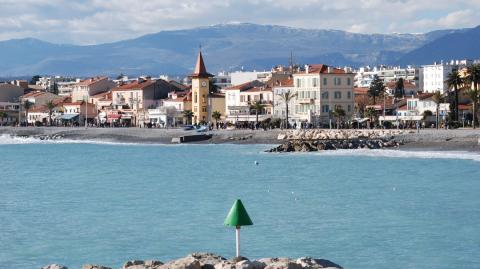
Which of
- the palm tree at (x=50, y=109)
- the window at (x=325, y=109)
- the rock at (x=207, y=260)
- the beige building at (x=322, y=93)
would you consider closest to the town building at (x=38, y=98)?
the palm tree at (x=50, y=109)

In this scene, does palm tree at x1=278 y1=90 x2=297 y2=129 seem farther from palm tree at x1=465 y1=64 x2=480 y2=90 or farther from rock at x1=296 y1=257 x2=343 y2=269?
rock at x1=296 y1=257 x2=343 y2=269

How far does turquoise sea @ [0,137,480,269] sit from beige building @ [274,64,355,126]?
32.2m

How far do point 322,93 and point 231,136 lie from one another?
11.5 meters

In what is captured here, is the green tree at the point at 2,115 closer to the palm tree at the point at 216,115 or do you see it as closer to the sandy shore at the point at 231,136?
the sandy shore at the point at 231,136

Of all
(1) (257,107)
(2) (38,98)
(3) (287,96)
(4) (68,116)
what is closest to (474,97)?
(3) (287,96)

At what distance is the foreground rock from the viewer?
216 ft

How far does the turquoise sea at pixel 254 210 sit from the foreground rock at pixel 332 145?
30.3 feet

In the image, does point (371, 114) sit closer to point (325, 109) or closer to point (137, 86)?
point (325, 109)

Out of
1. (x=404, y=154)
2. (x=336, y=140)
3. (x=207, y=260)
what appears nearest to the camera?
(x=207, y=260)

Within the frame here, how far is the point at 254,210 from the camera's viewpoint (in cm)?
2991

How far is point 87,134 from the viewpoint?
96.2 metres

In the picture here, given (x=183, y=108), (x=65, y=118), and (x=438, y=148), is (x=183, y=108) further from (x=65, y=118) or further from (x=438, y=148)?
(x=438, y=148)

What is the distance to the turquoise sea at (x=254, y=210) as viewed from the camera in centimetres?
2212

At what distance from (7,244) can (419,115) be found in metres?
68.9
